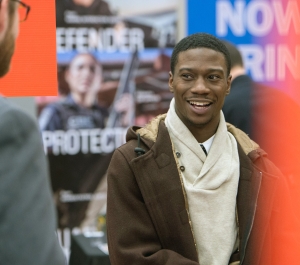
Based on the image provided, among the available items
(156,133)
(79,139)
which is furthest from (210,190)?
(79,139)

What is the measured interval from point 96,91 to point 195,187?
138 inches

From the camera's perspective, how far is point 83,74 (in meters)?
5.68

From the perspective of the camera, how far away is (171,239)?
231 cm

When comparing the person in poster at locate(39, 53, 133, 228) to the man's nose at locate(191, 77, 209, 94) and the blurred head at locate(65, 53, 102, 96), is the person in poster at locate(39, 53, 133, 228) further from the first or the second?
the man's nose at locate(191, 77, 209, 94)

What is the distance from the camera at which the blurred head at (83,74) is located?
222 inches

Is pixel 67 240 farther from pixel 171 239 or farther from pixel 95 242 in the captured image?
pixel 171 239

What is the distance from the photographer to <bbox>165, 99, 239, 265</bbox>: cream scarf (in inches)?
91.7

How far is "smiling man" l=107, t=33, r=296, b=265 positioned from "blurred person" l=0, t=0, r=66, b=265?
109cm

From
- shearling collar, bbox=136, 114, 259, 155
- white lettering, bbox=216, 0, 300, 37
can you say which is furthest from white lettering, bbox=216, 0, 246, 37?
shearling collar, bbox=136, 114, 259, 155

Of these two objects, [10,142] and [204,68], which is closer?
[10,142]

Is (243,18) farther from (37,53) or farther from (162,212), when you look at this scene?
(37,53)

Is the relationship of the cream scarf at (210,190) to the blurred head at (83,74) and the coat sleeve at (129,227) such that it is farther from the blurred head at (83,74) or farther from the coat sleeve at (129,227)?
the blurred head at (83,74)

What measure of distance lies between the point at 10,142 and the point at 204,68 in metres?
1.39

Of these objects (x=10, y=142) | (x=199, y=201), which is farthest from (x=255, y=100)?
(x=10, y=142)
